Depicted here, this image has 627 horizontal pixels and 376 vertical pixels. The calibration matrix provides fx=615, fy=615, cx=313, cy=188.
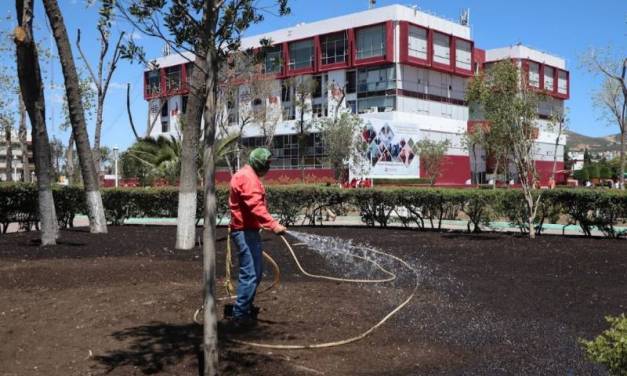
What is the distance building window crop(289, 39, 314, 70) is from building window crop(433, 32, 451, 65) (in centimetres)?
1112

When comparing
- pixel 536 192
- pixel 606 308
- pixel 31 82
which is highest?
pixel 31 82

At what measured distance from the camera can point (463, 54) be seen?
57031 millimetres

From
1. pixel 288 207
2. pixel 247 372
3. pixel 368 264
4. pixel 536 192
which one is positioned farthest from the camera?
pixel 288 207

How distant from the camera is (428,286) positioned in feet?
26.5

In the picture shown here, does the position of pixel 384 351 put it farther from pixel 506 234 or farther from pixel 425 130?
pixel 425 130

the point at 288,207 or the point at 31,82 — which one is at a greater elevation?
the point at 31,82

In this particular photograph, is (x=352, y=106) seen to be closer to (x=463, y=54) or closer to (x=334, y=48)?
(x=334, y=48)

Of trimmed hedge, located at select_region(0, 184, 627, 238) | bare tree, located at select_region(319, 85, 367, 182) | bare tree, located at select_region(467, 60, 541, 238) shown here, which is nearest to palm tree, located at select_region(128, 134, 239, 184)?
trimmed hedge, located at select_region(0, 184, 627, 238)

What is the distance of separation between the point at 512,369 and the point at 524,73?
36.1 ft

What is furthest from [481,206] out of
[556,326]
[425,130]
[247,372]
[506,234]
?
[425,130]

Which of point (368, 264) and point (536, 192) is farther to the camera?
point (536, 192)

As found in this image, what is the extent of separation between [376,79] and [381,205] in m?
37.3

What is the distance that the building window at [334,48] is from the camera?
54.3 metres

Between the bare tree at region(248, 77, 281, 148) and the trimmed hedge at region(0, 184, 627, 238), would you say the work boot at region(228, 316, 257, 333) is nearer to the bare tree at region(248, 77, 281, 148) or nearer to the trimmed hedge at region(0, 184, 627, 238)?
the trimmed hedge at region(0, 184, 627, 238)
